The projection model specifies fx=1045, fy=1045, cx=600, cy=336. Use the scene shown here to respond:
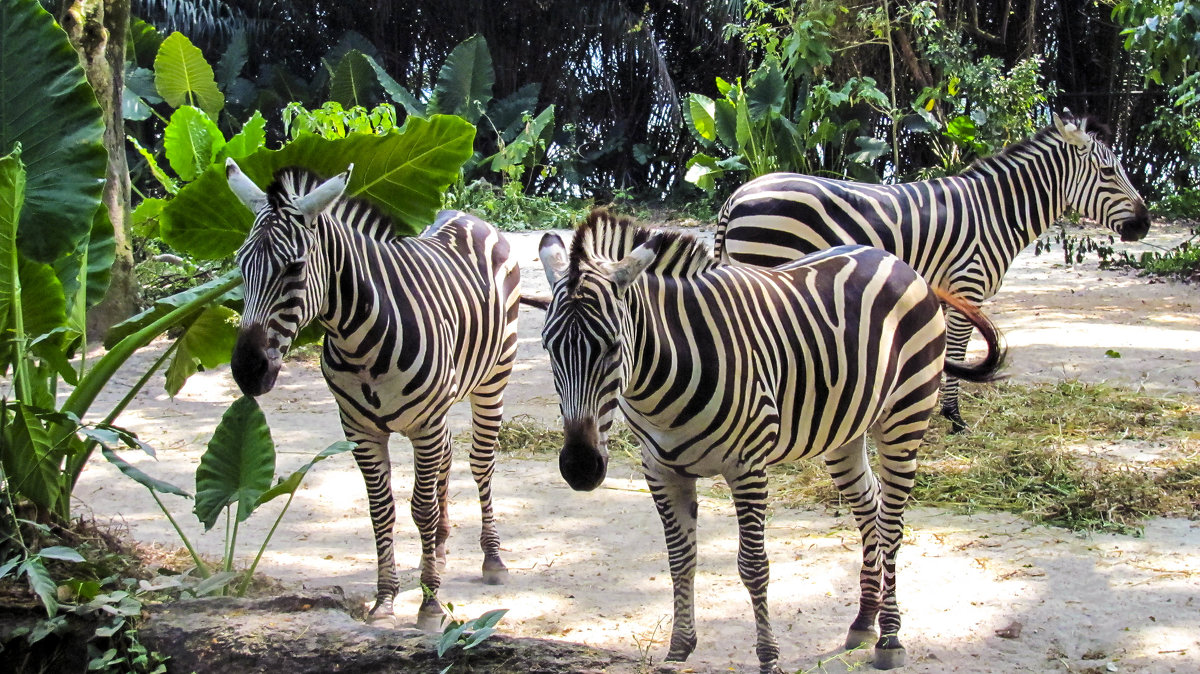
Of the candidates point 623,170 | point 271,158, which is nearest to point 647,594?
point 271,158

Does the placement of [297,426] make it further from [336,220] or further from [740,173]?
[740,173]

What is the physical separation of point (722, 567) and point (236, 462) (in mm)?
2284

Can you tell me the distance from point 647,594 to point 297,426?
12.3 feet

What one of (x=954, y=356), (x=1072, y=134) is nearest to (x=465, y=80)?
(x=1072, y=134)

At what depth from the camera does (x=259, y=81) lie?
62.8ft

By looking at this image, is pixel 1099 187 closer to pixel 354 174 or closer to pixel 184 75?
pixel 354 174

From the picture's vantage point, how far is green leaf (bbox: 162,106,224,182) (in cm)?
817

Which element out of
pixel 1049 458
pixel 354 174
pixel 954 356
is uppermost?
pixel 354 174

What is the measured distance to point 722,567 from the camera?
4879 mm

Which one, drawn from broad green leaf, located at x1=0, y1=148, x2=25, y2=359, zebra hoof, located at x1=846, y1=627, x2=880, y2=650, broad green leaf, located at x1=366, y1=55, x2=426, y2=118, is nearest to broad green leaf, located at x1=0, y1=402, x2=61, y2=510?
broad green leaf, located at x1=0, y1=148, x2=25, y2=359

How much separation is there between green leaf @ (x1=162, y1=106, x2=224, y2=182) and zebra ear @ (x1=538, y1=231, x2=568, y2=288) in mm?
5612

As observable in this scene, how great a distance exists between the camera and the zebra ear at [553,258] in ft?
10.7

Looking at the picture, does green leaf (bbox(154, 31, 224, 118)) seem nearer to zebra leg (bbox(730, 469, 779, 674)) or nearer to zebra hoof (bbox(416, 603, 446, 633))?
zebra hoof (bbox(416, 603, 446, 633))

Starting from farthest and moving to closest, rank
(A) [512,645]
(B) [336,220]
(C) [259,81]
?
(C) [259,81], (B) [336,220], (A) [512,645]
